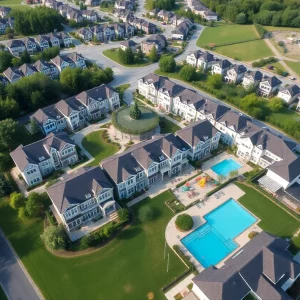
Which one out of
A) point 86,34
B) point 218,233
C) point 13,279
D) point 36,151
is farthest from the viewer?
point 86,34

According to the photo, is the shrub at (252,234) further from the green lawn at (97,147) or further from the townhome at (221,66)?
the townhome at (221,66)

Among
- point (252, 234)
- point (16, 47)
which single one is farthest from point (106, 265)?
point (16, 47)

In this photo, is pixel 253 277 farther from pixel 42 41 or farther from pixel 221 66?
pixel 42 41

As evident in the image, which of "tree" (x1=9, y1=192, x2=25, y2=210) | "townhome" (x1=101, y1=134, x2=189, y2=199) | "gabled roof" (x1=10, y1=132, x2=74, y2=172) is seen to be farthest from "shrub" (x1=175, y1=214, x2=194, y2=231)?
"gabled roof" (x1=10, y1=132, x2=74, y2=172)

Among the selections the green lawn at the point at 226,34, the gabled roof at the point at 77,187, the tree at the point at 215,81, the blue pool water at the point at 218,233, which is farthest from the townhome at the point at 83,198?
the green lawn at the point at 226,34

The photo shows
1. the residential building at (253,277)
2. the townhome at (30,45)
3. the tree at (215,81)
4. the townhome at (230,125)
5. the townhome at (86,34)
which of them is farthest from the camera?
the townhome at (86,34)

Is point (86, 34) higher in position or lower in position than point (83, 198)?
higher

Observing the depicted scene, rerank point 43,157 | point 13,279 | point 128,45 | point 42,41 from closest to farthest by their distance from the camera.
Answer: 1. point 13,279
2. point 43,157
3. point 128,45
4. point 42,41
